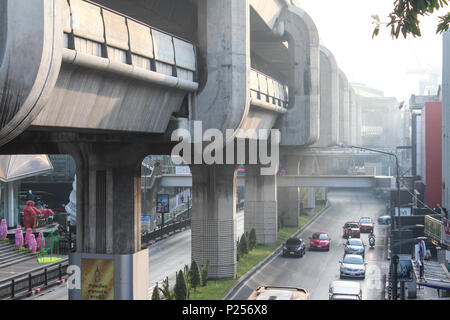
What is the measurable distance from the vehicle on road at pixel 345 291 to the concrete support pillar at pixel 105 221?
8.28 metres

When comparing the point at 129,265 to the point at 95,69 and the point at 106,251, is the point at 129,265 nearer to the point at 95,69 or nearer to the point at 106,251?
the point at 106,251

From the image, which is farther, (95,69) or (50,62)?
(95,69)

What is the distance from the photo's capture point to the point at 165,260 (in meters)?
42.6

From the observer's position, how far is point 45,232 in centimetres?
4481

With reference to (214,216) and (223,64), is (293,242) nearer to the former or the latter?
(214,216)

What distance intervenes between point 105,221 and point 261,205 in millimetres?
28149

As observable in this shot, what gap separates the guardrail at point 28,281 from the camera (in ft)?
95.2

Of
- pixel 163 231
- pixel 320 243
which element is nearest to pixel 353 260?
pixel 320 243

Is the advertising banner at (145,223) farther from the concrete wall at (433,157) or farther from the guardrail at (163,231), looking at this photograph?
the concrete wall at (433,157)

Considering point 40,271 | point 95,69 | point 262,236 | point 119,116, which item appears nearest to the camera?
point 95,69

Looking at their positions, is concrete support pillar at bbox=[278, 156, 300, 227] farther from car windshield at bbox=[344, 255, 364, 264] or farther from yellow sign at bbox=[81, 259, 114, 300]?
yellow sign at bbox=[81, 259, 114, 300]

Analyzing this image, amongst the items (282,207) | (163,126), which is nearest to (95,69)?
(163,126)

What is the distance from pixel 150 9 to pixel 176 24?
240 centimetres

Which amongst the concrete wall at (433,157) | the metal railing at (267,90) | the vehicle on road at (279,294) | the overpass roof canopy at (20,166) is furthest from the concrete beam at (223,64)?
the concrete wall at (433,157)
